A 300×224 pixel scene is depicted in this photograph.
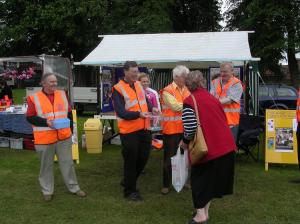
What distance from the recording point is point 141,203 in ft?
20.4

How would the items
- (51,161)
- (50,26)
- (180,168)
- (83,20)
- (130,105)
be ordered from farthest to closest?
(83,20) → (50,26) → (51,161) → (130,105) → (180,168)

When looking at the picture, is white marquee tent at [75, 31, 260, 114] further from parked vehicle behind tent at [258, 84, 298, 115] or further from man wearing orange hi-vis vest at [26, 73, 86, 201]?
parked vehicle behind tent at [258, 84, 298, 115]

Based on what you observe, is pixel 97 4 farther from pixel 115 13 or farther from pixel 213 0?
pixel 213 0

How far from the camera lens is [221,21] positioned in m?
31.5

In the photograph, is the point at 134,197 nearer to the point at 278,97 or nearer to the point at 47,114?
the point at 47,114

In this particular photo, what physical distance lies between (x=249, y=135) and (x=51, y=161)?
4.05 m

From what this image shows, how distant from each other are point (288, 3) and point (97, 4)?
37.2ft

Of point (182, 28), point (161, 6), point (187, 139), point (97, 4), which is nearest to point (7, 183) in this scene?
point (187, 139)

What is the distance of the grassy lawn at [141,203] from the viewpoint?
561cm

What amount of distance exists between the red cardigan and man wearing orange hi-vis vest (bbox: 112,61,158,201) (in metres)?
1.29

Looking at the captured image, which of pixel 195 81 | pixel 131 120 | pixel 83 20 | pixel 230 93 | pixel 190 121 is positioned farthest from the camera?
pixel 83 20

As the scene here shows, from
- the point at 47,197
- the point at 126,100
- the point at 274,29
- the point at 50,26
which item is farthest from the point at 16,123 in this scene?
the point at 50,26

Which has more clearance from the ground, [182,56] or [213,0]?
[213,0]

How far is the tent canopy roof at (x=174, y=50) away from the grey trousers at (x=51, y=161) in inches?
144
